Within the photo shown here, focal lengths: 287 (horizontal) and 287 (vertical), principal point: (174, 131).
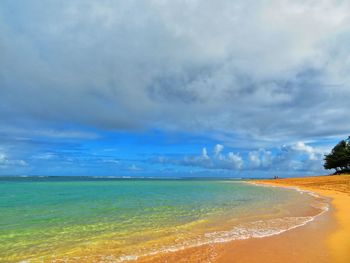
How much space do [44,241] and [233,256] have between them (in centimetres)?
669

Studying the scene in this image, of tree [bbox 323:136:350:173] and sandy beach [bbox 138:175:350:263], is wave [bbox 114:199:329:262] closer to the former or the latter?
sandy beach [bbox 138:175:350:263]

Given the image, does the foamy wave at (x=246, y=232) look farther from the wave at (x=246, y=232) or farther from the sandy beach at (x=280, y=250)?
the sandy beach at (x=280, y=250)

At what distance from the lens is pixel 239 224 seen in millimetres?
13117

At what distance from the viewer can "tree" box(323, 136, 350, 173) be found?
76.9 metres

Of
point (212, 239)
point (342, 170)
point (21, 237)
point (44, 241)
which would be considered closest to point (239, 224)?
point (212, 239)

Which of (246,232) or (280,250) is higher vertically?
(246,232)

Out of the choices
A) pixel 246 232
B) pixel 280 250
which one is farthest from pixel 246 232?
pixel 280 250

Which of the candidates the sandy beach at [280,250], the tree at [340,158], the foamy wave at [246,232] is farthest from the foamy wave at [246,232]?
the tree at [340,158]

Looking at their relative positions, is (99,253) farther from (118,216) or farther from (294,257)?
(118,216)

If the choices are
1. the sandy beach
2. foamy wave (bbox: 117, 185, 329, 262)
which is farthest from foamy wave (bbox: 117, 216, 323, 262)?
the sandy beach

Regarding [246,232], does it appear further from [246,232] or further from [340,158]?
[340,158]

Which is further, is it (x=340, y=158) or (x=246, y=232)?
(x=340, y=158)

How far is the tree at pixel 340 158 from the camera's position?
76875 millimetres

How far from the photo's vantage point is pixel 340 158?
3041 inches
